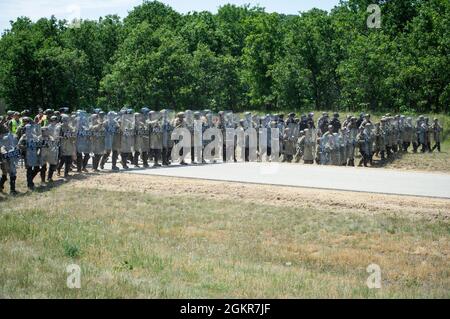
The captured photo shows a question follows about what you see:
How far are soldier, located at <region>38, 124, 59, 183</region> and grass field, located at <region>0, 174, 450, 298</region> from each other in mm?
864

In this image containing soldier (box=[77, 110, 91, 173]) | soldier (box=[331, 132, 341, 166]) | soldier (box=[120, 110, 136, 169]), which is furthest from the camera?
soldier (box=[331, 132, 341, 166])

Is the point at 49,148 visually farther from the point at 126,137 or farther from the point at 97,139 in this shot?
the point at 126,137

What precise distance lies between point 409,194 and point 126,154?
1049 centimetres

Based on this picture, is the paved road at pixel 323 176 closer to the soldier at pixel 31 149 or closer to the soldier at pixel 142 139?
the soldier at pixel 142 139

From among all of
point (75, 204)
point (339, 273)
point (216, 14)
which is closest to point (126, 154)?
point (75, 204)

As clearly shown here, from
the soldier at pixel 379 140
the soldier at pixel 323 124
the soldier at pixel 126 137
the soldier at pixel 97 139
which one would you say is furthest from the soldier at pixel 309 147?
the soldier at pixel 97 139

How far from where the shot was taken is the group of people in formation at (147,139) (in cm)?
2030

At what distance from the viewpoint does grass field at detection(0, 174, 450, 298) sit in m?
10.5

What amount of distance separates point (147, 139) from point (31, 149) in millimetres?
5319

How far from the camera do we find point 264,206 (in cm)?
1756

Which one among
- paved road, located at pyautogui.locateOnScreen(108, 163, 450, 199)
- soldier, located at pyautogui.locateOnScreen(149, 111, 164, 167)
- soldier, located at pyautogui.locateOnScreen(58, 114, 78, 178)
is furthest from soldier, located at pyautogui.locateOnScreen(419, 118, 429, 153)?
soldier, located at pyautogui.locateOnScreen(58, 114, 78, 178)

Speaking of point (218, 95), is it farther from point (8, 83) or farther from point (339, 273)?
point (339, 273)

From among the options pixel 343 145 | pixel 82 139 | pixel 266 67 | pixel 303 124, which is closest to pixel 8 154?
pixel 82 139

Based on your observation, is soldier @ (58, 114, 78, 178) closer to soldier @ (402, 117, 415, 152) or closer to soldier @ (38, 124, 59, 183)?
soldier @ (38, 124, 59, 183)
